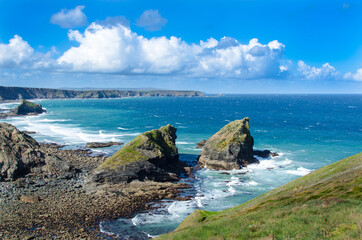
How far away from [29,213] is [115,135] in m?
69.1

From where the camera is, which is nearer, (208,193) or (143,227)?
(143,227)

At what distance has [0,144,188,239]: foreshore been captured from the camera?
36.7 m

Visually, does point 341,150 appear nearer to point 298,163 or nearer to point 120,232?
point 298,163

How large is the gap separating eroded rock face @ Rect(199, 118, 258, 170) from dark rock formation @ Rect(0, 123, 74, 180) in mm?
32971

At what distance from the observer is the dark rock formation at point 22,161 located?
56.8 meters

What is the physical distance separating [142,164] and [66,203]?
672 inches

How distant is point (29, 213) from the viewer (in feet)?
136

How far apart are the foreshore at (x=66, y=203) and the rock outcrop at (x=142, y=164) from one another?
7.20ft

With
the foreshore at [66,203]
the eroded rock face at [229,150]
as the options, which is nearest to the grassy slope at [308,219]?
the foreshore at [66,203]

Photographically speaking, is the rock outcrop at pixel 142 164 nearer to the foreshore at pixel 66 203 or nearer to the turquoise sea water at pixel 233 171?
the foreshore at pixel 66 203

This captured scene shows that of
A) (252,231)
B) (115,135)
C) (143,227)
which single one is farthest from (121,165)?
(115,135)

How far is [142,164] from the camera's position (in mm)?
57906

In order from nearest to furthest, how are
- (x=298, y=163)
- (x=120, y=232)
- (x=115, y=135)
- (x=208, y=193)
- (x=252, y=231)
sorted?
(x=252, y=231) → (x=120, y=232) → (x=208, y=193) → (x=298, y=163) → (x=115, y=135)

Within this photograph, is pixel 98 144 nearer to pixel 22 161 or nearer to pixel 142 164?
pixel 22 161
